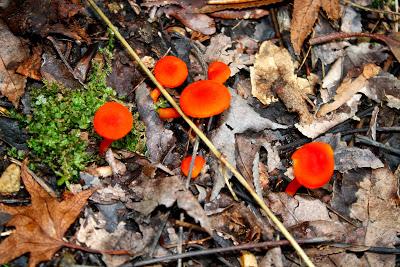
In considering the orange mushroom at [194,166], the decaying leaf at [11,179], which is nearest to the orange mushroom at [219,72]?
the orange mushroom at [194,166]

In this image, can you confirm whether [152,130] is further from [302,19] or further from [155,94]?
[302,19]

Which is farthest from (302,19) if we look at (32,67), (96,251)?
(96,251)

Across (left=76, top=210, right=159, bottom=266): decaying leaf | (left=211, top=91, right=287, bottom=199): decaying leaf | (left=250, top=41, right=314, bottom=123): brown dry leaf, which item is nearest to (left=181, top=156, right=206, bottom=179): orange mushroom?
(left=211, top=91, right=287, bottom=199): decaying leaf

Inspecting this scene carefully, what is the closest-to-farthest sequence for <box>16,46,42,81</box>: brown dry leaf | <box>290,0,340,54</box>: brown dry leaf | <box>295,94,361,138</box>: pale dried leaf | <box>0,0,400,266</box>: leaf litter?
<box>0,0,400,266</box>: leaf litter, <box>16,46,42,81</box>: brown dry leaf, <box>295,94,361,138</box>: pale dried leaf, <box>290,0,340,54</box>: brown dry leaf

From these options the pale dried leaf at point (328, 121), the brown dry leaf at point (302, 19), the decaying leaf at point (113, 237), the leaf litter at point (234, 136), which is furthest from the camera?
the brown dry leaf at point (302, 19)

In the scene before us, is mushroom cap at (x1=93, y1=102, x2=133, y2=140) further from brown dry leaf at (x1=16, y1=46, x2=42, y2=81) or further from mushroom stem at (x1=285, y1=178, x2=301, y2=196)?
mushroom stem at (x1=285, y1=178, x2=301, y2=196)

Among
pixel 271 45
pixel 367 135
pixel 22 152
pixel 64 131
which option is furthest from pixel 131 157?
pixel 367 135

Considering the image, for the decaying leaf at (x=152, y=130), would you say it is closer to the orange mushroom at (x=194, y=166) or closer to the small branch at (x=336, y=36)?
the orange mushroom at (x=194, y=166)
